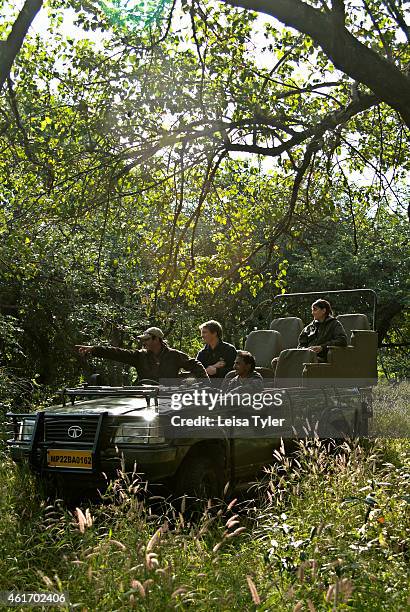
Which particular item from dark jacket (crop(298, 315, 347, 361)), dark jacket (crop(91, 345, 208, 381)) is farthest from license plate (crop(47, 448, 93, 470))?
dark jacket (crop(298, 315, 347, 361))

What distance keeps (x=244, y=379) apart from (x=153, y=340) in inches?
48.3

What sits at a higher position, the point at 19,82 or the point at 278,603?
the point at 19,82

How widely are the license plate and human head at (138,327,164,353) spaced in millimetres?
2153

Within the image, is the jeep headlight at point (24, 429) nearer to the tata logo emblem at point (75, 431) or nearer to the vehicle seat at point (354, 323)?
the tata logo emblem at point (75, 431)

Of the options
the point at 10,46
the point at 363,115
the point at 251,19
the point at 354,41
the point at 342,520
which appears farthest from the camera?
the point at 363,115

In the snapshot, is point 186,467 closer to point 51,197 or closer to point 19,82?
point 51,197

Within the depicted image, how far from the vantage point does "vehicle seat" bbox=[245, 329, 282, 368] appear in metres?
11.5

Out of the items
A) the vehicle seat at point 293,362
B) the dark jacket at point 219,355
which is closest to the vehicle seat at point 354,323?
the vehicle seat at point 293,362

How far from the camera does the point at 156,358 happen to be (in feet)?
30.6

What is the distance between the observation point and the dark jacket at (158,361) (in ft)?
29.5

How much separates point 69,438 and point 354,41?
400cm

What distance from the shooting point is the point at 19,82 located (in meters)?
10.2

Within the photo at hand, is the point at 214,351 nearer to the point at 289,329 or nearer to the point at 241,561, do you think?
the point at 289,329

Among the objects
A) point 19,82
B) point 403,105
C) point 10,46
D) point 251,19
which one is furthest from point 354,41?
point 19,82
